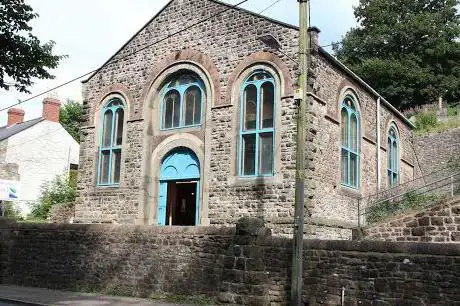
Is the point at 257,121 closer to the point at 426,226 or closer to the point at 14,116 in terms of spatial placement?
the point at 426,226

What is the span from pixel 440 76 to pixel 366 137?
23.7 m

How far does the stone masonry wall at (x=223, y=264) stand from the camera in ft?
34.0

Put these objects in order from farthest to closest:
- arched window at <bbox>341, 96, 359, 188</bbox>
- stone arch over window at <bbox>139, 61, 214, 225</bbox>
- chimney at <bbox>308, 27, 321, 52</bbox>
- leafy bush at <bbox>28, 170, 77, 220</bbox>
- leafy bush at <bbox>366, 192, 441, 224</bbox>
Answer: leafy bush at <bbox>28, 170, 77, 220</bbox>
arched window at <bbox>341, 96, 359, 188</bbox>
stone arch over window at <bbox>139, 61, 214, 225</bbox>
leafy bush at <bbox>366, 192, 441, 224</bbox>
chimney at <bbox>308, 27, 321, 52</bbox>

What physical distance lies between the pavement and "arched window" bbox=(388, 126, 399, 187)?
1391 cm

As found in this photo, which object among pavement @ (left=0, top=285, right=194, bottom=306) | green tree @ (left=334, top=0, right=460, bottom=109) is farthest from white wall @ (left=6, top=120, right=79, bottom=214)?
green tree @ (left=334, top=0, right=460, bottom=109)

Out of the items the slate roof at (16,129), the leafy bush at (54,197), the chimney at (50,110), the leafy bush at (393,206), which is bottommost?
the leafy bush at (393,206)

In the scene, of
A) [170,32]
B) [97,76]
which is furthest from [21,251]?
[170,32]

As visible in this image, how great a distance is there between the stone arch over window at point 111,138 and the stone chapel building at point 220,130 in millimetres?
46

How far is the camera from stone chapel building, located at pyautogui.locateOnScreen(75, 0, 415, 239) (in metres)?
16.9

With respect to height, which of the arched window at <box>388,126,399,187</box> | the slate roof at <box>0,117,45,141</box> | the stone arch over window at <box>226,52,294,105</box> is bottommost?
the arched window at <box>388,126,399,187</box>

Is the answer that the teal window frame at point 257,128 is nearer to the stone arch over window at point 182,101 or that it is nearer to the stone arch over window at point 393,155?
the stone arch over window at point 182,101

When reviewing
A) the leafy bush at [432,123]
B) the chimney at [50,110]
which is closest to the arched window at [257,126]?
the leafy bush at [432,123]

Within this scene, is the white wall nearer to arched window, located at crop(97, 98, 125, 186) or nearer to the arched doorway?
arched window, located at crop(97, 98, 125, 186)

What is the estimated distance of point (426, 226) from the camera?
49.9ft
